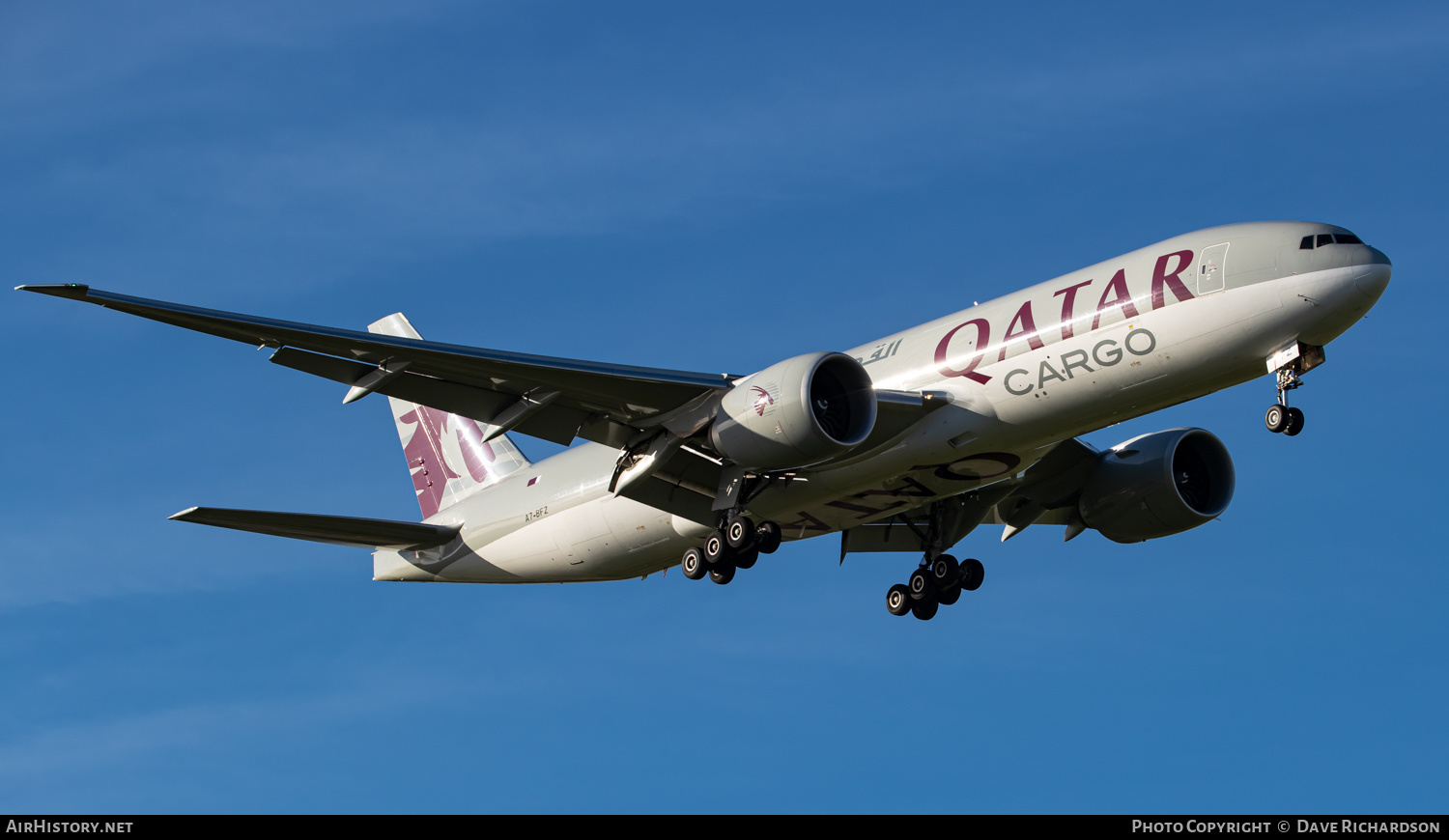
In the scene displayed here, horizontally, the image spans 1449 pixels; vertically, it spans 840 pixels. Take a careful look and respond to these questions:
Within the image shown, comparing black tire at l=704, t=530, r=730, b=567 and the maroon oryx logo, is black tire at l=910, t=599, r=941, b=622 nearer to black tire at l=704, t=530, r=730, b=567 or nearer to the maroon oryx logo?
black tire at l=704, t=530, r=730, b=567

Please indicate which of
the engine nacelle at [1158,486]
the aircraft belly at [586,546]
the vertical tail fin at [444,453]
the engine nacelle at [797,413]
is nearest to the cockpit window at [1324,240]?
the engine nacelle at [797,413]

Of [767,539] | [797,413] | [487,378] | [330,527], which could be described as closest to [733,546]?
[767,539]

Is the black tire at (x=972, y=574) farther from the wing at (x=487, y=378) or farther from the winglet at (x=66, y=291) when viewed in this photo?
the winglet at (x=66, y=291)

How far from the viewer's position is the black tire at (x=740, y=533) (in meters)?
28.1

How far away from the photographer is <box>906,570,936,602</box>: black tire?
1270 inches

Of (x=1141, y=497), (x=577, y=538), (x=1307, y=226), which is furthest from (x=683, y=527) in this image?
(x=1307, y=226)

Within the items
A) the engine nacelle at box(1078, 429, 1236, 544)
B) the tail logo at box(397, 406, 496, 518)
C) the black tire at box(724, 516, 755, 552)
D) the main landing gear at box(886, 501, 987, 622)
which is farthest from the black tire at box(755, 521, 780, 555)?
the tail logo at box(397, 406, 496, 518)

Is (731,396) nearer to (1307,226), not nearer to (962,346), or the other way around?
(962,346)

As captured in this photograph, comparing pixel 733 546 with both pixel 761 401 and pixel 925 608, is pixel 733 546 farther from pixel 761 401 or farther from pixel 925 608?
pixel 925 608

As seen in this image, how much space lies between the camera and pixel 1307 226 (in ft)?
82.3

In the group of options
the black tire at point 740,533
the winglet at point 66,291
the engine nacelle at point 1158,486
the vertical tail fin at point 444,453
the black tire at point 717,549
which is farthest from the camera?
the vertical tail fin at point 444,453

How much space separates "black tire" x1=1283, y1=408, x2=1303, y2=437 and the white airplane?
0.10 ft

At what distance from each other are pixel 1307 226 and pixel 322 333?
658 inches

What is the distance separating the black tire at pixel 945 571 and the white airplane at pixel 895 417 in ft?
0.15
